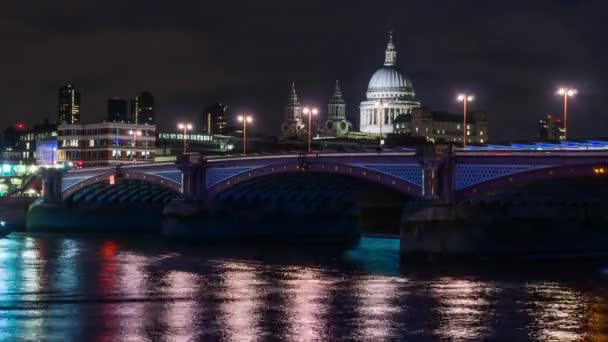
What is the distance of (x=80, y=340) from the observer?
3731 cm

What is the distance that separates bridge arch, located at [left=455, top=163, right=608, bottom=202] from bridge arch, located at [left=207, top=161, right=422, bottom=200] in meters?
3.77

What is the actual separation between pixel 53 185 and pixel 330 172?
44.0 m

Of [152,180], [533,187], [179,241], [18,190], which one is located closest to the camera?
[533,187]

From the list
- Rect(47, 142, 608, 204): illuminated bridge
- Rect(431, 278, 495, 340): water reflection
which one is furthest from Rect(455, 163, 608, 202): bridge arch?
Rect(431, 278, 495, 340): water reflection

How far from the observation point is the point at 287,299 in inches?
1914

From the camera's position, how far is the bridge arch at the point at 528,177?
6031 centimetres

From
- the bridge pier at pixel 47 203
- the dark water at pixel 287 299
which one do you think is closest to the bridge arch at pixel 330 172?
the dark water at pixel 287 299

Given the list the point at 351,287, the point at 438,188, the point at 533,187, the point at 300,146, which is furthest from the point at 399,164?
the point at 300,146

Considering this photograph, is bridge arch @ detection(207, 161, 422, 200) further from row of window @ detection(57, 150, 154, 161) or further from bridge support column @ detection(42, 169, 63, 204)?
row of window @ detection(57, 150, 154, 161)

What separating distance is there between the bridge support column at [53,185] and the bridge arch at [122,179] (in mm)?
876

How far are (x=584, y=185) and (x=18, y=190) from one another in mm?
82184

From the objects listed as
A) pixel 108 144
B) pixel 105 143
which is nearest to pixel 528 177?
pixel 108 144

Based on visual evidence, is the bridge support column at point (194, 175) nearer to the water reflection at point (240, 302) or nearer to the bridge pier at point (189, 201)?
the bridge pier at point (189, 201)

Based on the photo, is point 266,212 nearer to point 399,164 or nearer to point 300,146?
point 399,164
